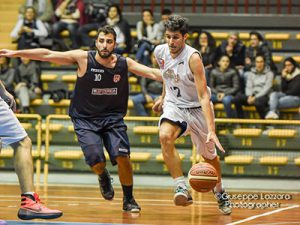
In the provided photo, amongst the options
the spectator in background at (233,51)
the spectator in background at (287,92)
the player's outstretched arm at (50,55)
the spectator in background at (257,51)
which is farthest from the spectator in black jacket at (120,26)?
the player's outstretched arm at (50,55)

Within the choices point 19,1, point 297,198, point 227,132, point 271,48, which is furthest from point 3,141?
point 19,1

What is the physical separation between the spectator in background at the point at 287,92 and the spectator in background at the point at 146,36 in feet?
8.85

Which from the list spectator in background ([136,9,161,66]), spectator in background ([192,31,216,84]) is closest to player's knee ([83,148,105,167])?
spectator in background ([192,31,216,84])

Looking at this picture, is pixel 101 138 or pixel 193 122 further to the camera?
pixel 101 138

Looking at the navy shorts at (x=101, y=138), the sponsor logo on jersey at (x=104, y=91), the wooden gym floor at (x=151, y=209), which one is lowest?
the wooden gym floor at (x=151, y=209)

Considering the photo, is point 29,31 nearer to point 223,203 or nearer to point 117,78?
point 117,78

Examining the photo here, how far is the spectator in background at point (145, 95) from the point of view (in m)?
16.2

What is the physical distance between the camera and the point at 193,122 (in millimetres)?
9922

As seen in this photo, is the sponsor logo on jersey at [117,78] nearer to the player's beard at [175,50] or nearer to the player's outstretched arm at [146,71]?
the player's outstretched arm at [146,71]

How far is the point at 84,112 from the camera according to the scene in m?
10.3

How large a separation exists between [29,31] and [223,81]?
4508mm

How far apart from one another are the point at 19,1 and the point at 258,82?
6924 mm

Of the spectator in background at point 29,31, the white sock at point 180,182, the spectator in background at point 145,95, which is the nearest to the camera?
the white sock at point 180,182

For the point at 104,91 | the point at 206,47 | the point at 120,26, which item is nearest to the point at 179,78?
the point at 104,91
